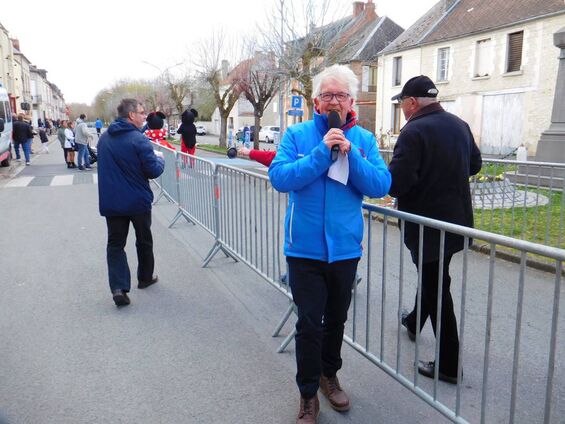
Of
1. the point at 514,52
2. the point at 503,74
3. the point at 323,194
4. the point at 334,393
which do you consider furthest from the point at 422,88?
the point at 514,52

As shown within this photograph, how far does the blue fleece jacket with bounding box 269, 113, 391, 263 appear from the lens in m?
2.73

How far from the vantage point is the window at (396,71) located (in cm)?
3419

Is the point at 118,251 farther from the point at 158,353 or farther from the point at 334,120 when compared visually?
the point at 334,120

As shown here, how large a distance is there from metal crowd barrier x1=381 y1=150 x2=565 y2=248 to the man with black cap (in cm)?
309

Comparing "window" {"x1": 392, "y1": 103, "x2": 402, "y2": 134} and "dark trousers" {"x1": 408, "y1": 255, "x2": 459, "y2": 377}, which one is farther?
"window" {"x1": 392, "y1": 103, "x2": 402, "y2": 134}

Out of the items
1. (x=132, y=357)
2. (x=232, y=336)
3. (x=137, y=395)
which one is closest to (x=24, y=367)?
(x=132, y=357)

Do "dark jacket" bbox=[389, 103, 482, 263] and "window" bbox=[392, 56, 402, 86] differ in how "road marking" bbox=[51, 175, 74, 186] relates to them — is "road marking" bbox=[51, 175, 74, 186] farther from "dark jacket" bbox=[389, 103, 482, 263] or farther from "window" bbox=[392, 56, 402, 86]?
"window" bbox=[392, 56, 402, 86]

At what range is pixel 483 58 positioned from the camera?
27.8m

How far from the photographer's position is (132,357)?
379 centimetres

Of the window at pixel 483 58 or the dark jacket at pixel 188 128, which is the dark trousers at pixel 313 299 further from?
the window at pixel 483 58

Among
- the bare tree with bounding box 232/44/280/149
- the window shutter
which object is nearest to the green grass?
the bare tree with bounding box 232/44/280/149

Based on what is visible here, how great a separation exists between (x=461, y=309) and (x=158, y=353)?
2.37 metres

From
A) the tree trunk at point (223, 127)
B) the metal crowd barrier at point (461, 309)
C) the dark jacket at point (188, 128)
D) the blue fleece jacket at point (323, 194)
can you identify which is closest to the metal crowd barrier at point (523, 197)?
the metal crowd barrier at point (461, 309)

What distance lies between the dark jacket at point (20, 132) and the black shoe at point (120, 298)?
53.7 feet
